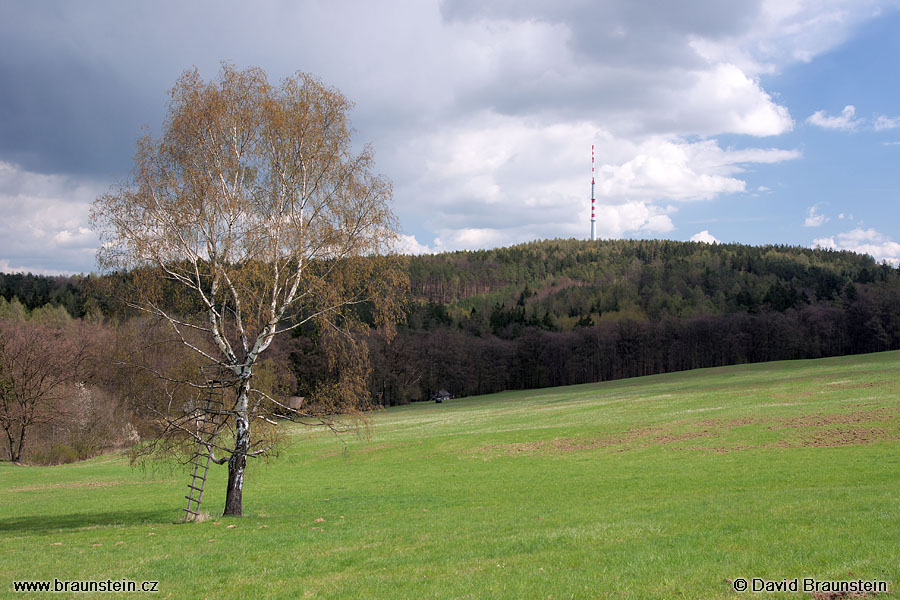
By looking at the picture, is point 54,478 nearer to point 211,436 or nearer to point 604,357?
point 211,436

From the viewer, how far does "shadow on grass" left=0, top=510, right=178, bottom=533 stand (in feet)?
64.2

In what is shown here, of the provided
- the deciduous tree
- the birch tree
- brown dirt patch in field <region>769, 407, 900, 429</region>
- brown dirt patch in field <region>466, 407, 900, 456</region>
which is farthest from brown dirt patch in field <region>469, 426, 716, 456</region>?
the deciduous tree

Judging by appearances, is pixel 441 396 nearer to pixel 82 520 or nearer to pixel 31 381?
pixel 31 381

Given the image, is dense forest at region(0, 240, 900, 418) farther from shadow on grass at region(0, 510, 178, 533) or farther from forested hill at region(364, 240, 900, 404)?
shadow on grass at region(0, 510, 178, 533)

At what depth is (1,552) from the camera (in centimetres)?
1489

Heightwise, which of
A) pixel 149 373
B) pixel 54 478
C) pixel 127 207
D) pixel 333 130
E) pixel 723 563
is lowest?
pixel 54 478

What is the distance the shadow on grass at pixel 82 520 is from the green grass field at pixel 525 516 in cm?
18

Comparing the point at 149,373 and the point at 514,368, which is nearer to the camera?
the point at 149,373

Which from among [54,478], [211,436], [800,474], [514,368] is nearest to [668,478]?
[800,474]

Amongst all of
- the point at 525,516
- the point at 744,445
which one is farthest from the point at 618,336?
the point at 525,516

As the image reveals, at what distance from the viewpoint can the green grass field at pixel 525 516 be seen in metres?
9.85

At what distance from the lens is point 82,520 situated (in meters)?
21.0

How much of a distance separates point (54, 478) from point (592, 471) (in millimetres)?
35183

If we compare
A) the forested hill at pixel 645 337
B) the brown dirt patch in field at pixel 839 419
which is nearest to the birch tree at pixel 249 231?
the brown dirt patch in field at pixel 839 419
